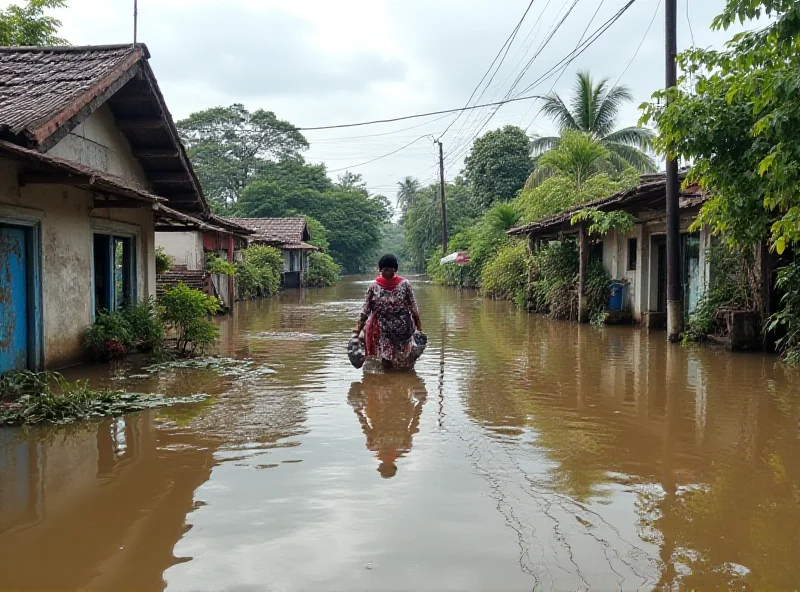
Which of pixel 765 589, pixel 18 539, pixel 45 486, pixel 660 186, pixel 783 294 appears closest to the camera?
pixel 765 589

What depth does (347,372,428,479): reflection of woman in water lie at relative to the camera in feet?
20.6

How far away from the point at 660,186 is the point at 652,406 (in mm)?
7212

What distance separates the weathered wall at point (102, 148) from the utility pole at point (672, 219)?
9717 millimetres

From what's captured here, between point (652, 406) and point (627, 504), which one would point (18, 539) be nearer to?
point (627, 504)

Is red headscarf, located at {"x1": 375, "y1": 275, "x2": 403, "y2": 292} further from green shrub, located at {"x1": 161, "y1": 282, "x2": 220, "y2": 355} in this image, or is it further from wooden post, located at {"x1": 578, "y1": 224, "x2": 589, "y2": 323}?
wooden post, located at {"x1": 578, "y1": 224, "x2": 589, "y2": 323}

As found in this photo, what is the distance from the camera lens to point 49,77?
399 inches

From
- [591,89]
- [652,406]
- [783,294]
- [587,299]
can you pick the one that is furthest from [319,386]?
[591,89]

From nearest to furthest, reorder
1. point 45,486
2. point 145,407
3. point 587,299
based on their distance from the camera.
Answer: point 45,486, point 145,407, point 587,299

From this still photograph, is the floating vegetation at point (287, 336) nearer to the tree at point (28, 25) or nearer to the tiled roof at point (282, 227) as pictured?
the tree at point (28, 25)

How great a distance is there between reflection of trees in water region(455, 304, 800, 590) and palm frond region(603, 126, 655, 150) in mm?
18653

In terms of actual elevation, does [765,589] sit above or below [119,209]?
below

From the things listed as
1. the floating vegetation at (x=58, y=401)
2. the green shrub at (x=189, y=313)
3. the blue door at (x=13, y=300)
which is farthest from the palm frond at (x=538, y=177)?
the floating vegetation at (x=58, y=401)

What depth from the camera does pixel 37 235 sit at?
960 centimetres

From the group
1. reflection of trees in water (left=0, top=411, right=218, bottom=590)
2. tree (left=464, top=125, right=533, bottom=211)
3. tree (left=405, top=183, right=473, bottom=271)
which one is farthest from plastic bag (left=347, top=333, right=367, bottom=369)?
tree (left=405, top=183, right=473, bottom=271)
